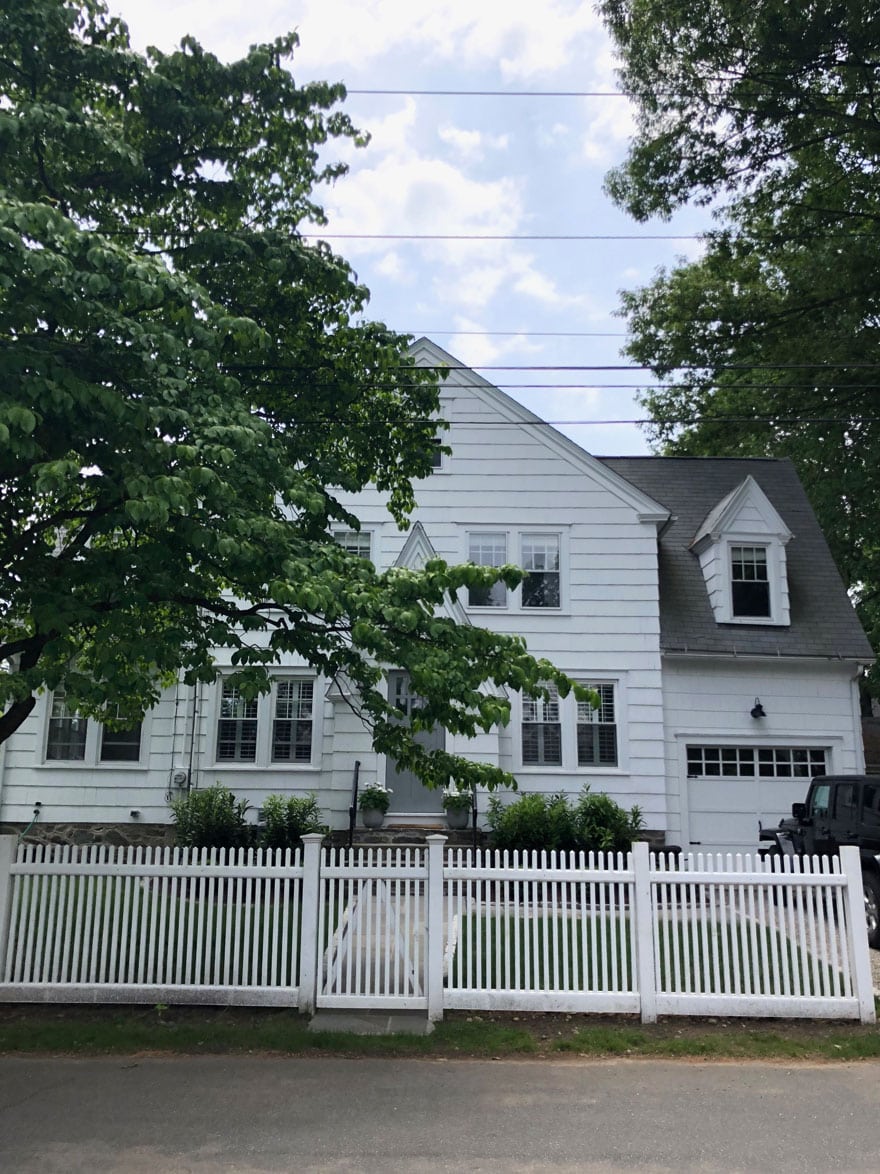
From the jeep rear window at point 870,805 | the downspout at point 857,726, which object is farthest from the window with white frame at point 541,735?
the jeep rear window at point 870,805

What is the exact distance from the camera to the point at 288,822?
1523 cm

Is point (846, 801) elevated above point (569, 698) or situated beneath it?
situated beneath

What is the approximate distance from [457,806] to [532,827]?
50.0 inches

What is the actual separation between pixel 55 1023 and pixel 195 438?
487 cm

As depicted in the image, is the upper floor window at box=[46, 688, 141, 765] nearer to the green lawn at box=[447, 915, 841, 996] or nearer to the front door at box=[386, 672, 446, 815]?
the front door at box=[386, 672, 446, 815]

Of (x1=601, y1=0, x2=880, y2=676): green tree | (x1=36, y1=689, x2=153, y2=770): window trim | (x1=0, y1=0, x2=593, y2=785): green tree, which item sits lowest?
(x1=36, y1=689, x2=153, y2=770): window trim

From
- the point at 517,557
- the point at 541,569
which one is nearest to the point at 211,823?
the point at 517,557

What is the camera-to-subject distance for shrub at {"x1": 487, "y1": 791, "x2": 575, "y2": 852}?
48.8 ft

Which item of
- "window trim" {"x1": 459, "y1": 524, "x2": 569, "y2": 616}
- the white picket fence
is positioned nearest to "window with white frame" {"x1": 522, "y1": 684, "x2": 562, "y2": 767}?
"window trim" {"x1": 459, "y1": 524, "x2": 569, "y2": 616}

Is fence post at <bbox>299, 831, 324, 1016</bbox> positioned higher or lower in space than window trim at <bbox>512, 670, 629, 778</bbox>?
lower

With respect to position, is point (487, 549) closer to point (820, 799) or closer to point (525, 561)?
point (525, 561)

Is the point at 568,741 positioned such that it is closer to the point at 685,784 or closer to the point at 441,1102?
the point at 685,784

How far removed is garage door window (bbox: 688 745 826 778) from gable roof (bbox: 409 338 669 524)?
4334mm

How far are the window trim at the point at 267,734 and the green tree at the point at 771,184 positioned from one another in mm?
7932
